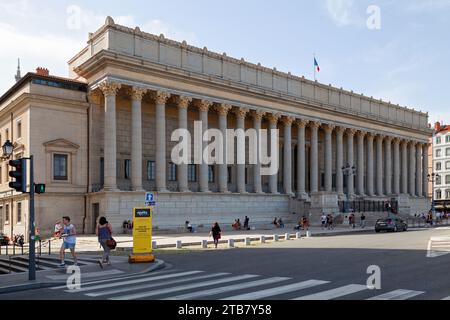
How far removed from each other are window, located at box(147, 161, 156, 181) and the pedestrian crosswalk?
35.4 metres

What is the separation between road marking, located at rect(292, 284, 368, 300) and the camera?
Result: 11713mm

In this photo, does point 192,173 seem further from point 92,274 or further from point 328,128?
point 92,274

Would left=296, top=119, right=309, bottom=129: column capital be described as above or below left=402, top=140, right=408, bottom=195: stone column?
above

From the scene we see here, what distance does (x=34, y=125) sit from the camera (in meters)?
43.9

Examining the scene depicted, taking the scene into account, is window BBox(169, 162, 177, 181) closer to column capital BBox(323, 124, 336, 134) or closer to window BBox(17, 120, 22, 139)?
window BBox(17, 120, 22, 139)

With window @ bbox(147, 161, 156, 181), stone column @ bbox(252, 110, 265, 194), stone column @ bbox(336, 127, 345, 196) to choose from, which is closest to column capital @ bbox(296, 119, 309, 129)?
stone column @ bbox(252, 110, 265, 194)

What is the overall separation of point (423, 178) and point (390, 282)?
3197 inches

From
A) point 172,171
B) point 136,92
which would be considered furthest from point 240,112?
point 136,92

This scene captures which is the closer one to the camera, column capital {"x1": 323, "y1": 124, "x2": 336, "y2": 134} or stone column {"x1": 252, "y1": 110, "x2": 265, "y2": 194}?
stone column {"x1": 252, "y1": 110, "x2": 265, "y2": 194}

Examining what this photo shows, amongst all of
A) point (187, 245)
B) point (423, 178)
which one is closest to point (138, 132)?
point (187, 245)

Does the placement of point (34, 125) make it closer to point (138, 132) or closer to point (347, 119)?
point (138, 132)

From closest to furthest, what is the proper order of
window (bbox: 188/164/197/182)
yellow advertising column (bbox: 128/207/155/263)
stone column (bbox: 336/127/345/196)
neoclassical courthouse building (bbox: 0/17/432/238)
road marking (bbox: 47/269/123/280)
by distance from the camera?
road marking (bbox: 47/269/123/280)
yellow advertising column (bbox: 128/207/155/263)
neoclassical courthouse building (bbox: 0/17/432/238)
window (bbox: 188/164/197/182)
stone column (bbox: 336/127/345/196)

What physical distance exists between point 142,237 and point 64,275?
13.7 ft

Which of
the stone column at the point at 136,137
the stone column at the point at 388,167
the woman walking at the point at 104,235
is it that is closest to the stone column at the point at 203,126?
the stone column at the point at 136,137
